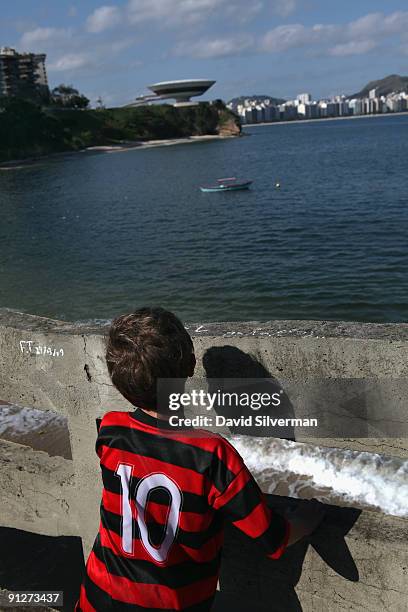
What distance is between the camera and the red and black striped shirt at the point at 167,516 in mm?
1690

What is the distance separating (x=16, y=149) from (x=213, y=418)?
105008 mm

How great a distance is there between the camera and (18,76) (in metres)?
161

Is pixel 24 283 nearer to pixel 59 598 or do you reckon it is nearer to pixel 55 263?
pixel 55 263

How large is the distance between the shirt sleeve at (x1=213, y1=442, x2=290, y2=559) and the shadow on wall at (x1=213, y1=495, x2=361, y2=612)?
114mm

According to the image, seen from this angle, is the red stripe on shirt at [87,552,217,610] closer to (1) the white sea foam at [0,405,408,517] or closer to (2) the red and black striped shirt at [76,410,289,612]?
(2) the red and black striped shirt at [76,410,289,612]

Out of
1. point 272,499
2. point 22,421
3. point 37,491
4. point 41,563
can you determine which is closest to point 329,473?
point 272,499

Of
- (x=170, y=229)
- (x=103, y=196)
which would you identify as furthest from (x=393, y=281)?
(x=103, y=196)

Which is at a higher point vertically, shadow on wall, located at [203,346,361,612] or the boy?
the boy

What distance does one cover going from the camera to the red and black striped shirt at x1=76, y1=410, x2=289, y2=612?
5.55 feet

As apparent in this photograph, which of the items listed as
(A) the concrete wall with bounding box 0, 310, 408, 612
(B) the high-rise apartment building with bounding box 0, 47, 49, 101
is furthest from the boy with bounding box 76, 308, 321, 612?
(B) the high-rise apartment building with bounding box 0, 47, 49, 101

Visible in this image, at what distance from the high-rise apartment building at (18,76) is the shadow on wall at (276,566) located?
149m

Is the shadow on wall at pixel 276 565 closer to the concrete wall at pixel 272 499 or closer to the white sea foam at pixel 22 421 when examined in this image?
the concrete wall at pixel 272 499

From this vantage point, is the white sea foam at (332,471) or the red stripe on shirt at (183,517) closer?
the red stripe on shirt at (183,517)

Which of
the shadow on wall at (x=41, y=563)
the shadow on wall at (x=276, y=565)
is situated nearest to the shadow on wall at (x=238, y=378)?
the shadow on wall at (x=276, y=565)
